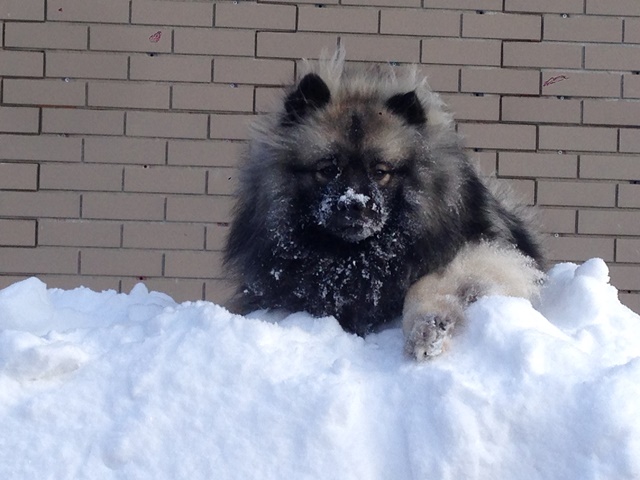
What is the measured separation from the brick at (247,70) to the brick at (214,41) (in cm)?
4

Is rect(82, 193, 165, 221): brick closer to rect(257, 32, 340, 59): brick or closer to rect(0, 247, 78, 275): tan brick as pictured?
rect(0, 247, 78, 275): tan brick

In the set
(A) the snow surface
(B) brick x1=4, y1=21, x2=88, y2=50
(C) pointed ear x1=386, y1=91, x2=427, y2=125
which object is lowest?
(A) the snow surface

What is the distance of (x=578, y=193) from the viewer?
5.13 meters

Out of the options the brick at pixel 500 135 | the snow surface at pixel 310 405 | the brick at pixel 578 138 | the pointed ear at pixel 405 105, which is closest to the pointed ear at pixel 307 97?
the pointed ear at pixel 405 105

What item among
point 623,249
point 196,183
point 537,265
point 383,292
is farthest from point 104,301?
point 623,249

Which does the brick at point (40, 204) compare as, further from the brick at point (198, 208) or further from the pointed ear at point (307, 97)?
the pointed ear at point (307, 97)

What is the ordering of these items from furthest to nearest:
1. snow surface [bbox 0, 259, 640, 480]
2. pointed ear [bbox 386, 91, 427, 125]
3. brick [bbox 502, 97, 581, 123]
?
brick [bbox 502, 97, 581, 123] → pointed ear [bbox 386, 91, 427, 125] → snow surface [bbox 0, 259, 640, 480]

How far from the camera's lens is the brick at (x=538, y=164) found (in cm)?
512

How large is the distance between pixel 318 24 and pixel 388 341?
2.89m

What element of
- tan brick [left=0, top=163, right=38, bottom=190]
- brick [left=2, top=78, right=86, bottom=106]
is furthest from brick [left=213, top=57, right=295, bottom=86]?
tan brick [left=0, top=163, right=38, bottom=190]

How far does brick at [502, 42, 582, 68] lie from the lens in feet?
16.6

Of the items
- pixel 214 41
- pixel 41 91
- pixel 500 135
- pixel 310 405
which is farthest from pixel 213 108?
pixel 310 405

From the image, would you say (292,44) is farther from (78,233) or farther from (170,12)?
(78,233)

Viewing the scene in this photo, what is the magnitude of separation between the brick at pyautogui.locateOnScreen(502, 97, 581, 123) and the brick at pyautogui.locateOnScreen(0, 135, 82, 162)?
2.47m
